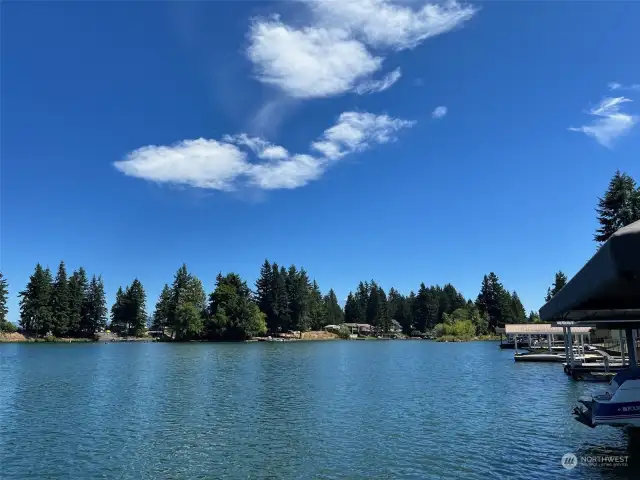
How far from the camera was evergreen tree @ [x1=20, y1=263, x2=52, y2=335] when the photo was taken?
426ft

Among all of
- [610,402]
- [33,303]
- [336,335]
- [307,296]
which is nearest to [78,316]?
[33,303]

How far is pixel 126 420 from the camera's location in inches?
955

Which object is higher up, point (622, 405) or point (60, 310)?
point (60, 310)

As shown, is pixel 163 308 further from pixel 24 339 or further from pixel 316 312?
pixel 316 312

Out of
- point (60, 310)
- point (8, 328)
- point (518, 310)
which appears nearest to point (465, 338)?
point (518, 310)

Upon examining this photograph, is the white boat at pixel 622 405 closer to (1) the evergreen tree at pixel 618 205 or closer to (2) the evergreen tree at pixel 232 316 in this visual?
(1) the evergreen tree at pixel 618 205

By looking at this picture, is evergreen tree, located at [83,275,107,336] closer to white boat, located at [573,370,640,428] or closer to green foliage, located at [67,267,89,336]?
green foliage, located at [67,267,89,336]

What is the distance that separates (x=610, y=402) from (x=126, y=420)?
70.7 feet

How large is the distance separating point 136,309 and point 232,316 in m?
38.6

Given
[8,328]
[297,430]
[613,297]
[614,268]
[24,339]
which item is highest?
[614,268]

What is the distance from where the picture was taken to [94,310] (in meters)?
146

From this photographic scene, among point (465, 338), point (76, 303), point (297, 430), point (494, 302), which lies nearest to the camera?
point (297, 430)

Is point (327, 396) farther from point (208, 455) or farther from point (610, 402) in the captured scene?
point (610, 402)

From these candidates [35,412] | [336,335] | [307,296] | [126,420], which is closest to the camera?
[126,420]
